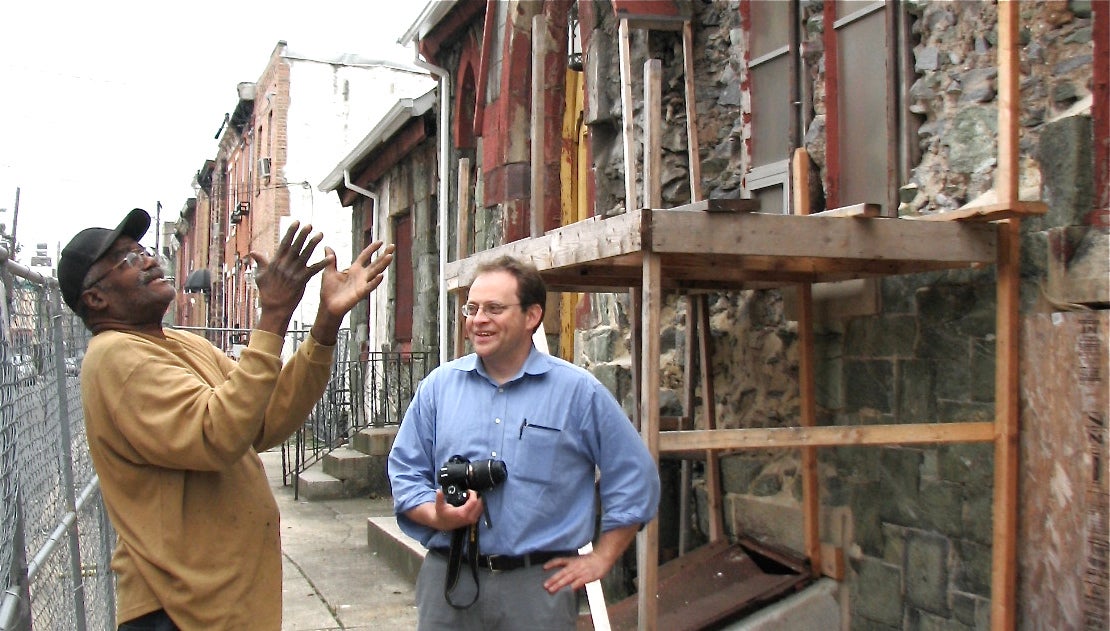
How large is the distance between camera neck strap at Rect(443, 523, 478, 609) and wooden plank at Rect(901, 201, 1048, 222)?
7.18ft

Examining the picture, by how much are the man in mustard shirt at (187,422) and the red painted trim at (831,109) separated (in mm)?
3167

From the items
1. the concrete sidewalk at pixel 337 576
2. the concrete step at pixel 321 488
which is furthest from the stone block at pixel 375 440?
the concrete sidewalk at pixel 337 576

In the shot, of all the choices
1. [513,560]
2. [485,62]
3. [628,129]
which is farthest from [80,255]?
[485,62]

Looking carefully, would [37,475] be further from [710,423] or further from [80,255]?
[710,423]

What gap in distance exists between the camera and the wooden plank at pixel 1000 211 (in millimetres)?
3955

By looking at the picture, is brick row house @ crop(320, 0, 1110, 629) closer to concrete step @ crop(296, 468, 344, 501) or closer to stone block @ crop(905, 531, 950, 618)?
stone block @ crop(905, 531, 950, 618)

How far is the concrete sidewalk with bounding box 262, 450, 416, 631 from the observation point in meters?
6.63

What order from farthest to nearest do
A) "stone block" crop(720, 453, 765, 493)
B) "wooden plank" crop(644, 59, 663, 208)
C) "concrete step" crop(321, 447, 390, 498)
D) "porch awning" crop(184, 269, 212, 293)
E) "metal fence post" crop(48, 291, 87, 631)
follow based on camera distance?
"porch awning" crop(184, 269, 212, 293) → "concrete step" crop(321, 447, 390, 498) → "stone block" crop(720, 453, 765, 493) → "wooden plank" crop(644, 59, 663, 208) → "metal fence post" crop(48, 291, 87, 631)

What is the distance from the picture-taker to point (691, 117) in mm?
6340

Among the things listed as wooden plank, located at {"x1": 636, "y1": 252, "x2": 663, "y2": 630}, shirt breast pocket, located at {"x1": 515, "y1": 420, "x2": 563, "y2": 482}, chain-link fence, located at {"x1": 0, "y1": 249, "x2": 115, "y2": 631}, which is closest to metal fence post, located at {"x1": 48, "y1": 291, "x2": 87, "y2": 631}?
chain-link fence, located at {"x1": 0, "y1": 249, "x2": 115, "y2": 631}

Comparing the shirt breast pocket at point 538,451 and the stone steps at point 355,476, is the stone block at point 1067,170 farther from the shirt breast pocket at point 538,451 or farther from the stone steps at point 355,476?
the stone steps at point 355,476

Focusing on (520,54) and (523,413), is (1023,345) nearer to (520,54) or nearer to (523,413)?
(523,413)

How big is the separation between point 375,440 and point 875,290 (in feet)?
24.6

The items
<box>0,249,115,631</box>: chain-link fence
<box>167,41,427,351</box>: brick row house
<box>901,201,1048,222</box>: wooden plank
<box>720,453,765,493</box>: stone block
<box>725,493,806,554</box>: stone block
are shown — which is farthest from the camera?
<box>167,41,427,351</box>: brick row house
